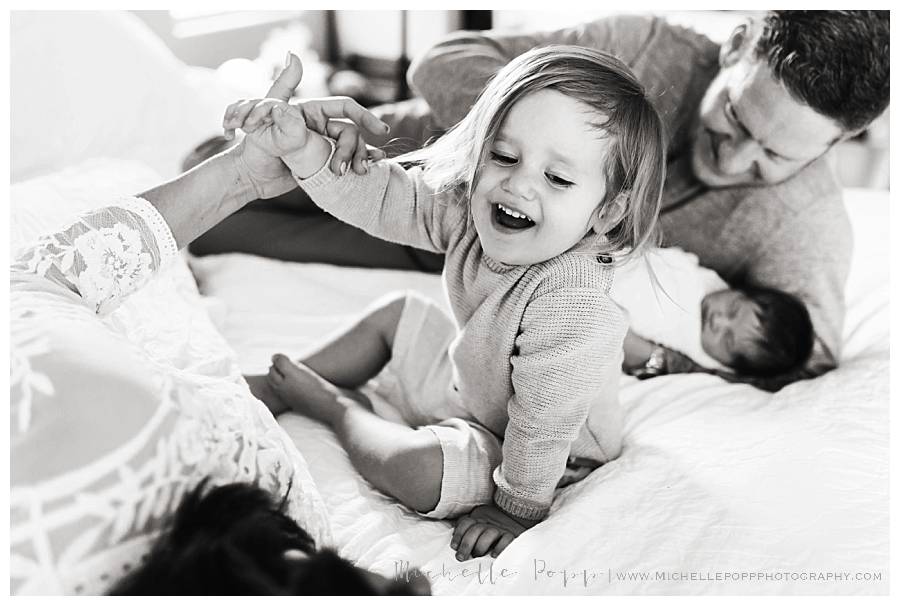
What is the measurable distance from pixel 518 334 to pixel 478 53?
29.3 inches

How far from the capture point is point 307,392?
3.51ft

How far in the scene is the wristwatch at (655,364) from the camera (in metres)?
1.28

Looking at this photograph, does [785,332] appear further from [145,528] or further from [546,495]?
[145,528]

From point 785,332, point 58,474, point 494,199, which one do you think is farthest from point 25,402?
point 785,332

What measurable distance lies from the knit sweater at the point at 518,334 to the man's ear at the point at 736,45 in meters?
0.65

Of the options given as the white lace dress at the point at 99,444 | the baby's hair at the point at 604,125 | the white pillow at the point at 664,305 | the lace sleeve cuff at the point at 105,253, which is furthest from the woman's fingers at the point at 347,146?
the white pillow at the point at 664,305

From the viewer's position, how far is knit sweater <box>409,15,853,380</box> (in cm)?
142

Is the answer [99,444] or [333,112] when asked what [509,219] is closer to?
[333,112]

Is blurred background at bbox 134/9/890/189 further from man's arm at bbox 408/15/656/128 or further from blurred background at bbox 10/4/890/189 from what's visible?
man's arm at bbox 408/15/656/128

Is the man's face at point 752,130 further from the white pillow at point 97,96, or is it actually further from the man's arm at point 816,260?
the white pillow at point 97,96

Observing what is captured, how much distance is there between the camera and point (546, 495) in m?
0.92

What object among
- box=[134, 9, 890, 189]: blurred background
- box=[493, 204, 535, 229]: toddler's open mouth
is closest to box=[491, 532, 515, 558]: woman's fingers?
box=[493, 204, 535, 229]: toddler's open mouth

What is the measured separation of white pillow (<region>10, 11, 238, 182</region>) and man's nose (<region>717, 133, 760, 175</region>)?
101 centimetres

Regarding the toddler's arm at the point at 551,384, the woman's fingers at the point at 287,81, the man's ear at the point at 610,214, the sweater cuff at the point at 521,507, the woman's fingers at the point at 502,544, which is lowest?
the woman's fingers at the point at 502,544
